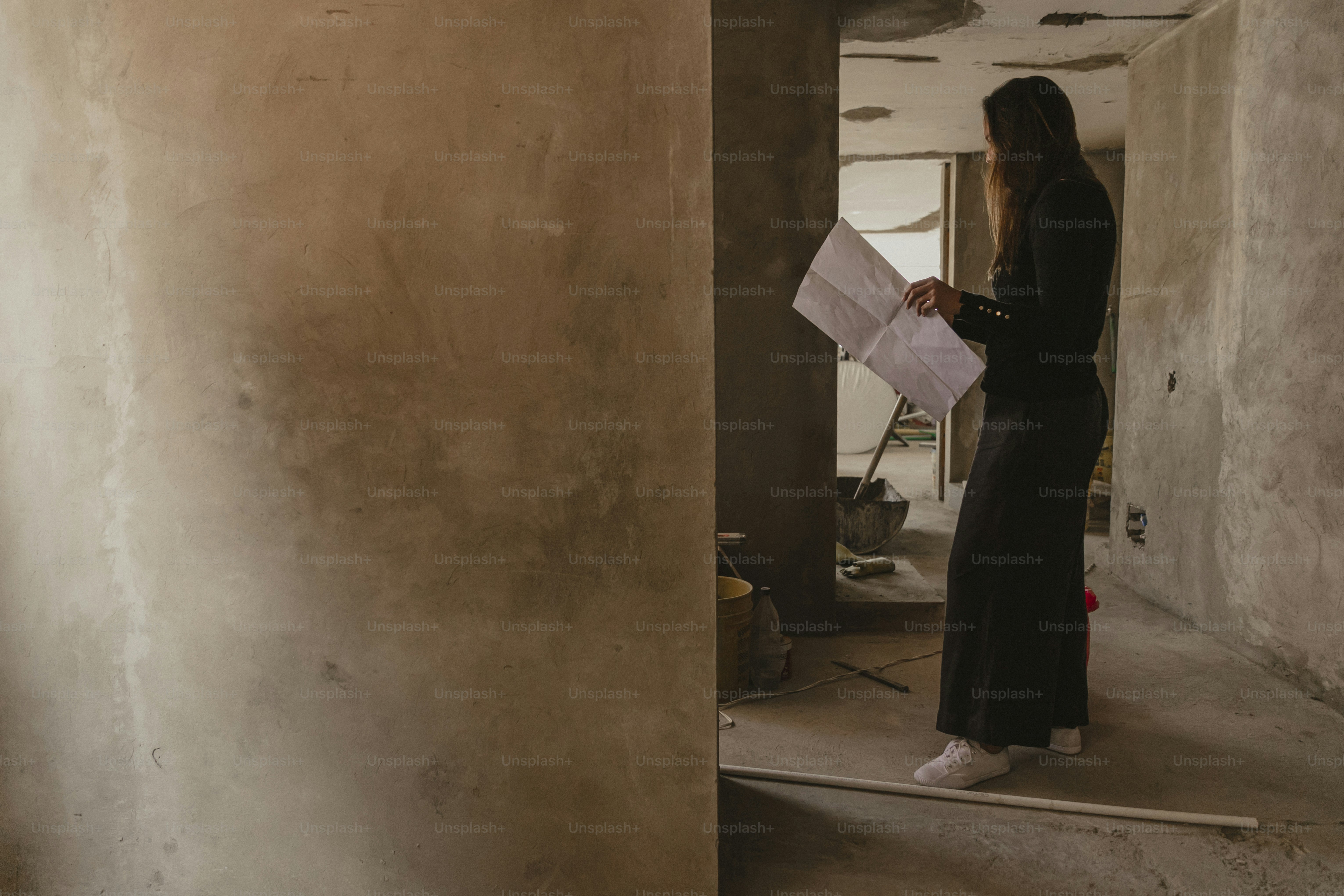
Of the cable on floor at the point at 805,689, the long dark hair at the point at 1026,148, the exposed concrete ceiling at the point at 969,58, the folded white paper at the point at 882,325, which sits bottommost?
the cable on floor at the point at 805,689

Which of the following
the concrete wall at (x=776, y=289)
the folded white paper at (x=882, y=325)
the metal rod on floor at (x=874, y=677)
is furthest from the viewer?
the concrete wall at (x=776, y=289)

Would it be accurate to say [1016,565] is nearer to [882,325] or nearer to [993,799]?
[993,799]

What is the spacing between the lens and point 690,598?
1.53m

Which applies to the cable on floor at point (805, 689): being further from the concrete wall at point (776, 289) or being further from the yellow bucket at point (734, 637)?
the concrete wall at point (776, 289)

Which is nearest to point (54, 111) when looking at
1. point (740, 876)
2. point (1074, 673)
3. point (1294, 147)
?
point (740, 876)

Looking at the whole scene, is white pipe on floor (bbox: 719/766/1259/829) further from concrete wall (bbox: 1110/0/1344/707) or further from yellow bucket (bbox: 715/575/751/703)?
concrete wall (bbox: 1110/0/1344/707)

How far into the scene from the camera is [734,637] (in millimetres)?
2734

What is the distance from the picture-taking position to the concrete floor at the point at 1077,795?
1792mm

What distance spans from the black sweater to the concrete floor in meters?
1.04

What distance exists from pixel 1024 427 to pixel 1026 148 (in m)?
0.68

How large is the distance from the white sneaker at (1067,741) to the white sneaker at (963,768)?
233mm

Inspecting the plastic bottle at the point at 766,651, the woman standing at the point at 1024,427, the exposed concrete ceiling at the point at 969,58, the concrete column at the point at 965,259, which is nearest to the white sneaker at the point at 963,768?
the woman standing at the point at 1024,427

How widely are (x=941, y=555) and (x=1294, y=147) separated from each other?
254cm

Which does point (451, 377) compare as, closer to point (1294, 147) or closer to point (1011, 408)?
point (1011, 408)
